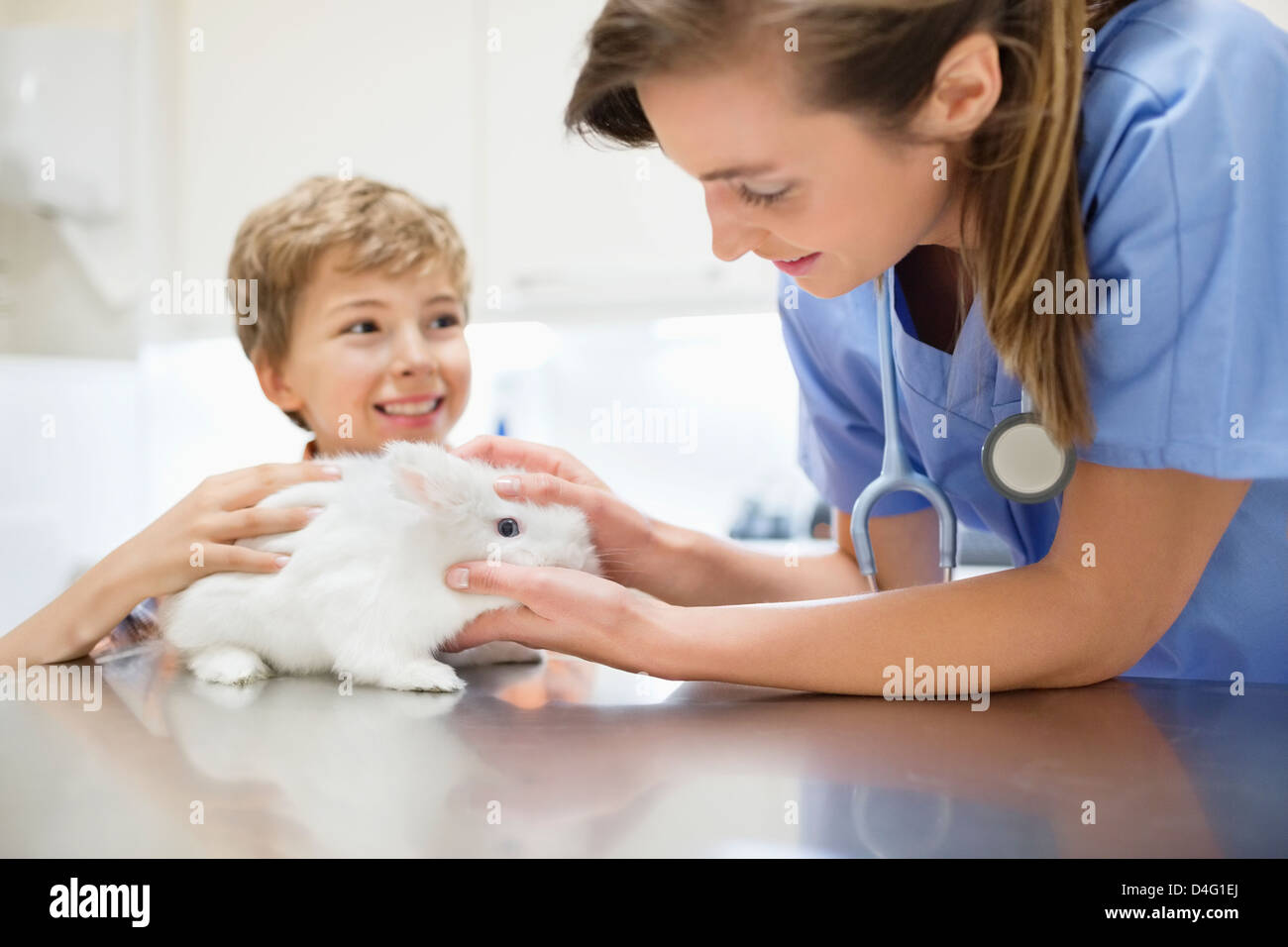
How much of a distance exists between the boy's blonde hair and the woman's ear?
0.96 metres

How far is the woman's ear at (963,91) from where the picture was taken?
0.76m

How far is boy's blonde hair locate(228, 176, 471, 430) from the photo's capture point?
152cm

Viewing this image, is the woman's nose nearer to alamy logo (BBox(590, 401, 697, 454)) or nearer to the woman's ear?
the woman's ear

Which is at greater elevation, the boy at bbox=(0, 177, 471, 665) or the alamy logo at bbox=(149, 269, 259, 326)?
the alamy logo at bbox=(149, 269, 259, 326)

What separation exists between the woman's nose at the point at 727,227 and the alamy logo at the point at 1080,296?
25 cm

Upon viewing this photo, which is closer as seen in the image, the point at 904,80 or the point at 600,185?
the point at 904,80

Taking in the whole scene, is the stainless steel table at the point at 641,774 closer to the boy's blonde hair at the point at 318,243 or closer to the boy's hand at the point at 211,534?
the boy's hand at the point at 211,534
